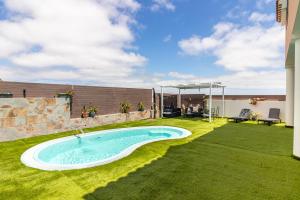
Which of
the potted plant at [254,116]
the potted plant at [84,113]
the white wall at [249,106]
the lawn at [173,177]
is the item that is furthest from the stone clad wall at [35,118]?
the potted plant at [254,116]

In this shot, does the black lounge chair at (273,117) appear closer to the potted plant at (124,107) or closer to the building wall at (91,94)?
the building wall at (91,94)

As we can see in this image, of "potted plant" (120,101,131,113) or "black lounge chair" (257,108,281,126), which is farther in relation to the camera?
"potted plant" (120,101,131,113)

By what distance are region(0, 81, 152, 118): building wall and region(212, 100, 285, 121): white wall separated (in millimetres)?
6842

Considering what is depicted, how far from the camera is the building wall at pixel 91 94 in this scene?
10.3m

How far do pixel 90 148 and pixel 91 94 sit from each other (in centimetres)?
483

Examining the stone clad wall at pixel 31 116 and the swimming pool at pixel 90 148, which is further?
the stone clad wall at pixel 31 116

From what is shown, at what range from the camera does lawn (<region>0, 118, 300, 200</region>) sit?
4.06m

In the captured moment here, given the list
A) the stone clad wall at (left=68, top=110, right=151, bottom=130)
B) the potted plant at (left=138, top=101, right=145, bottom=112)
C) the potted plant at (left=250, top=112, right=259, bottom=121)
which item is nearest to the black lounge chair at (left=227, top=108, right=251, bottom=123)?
the potted plant at (left=250, top=112, right=259, bottom=121)

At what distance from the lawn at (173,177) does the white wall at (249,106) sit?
8224 millimetres

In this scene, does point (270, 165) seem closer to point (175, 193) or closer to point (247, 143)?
point (247, 143)

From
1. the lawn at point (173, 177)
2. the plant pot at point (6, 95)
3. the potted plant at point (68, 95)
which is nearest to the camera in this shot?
the lawn at point (173, 177)

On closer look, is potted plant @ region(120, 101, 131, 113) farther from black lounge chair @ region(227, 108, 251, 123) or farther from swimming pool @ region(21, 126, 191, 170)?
black lounge chair @ region(227, 108, 251, 123)

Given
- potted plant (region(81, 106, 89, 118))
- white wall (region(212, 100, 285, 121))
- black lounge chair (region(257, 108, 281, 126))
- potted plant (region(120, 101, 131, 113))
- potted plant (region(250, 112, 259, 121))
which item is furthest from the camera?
potted plant (region(250, 112, 259, 121))

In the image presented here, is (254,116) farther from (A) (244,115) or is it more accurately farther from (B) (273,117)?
(B) (273,117)
